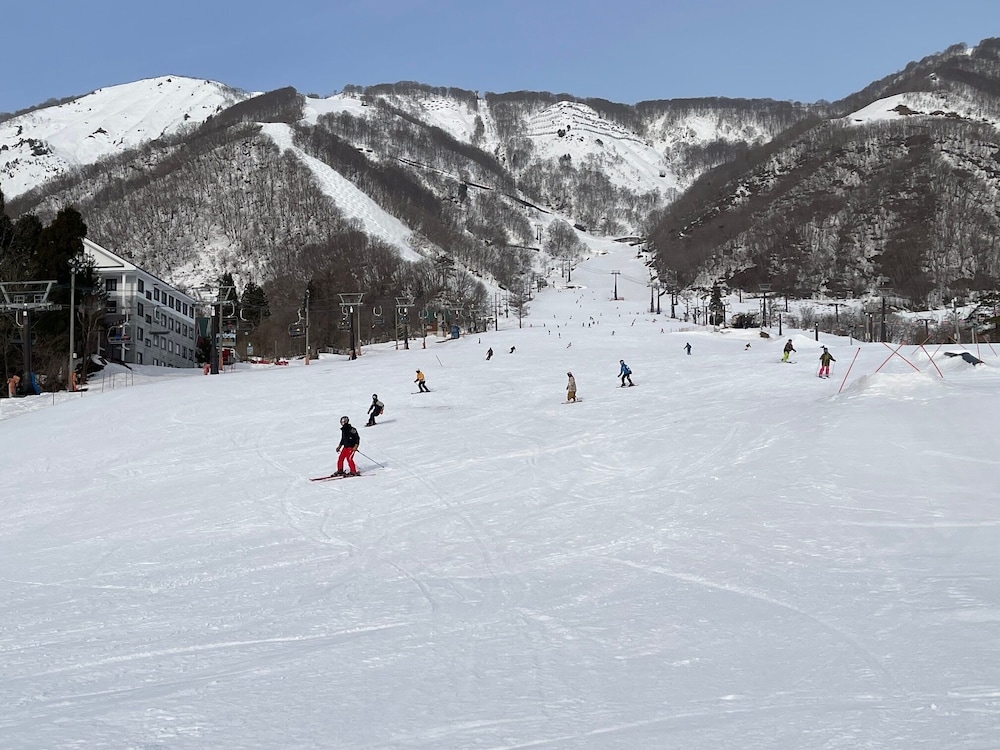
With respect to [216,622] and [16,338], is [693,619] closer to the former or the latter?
[216,622]

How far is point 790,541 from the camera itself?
11664 mm

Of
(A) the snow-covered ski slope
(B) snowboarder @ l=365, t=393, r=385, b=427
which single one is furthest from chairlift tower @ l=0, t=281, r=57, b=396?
(B) snowboarder @ l=365, t=393, r=385, b=427

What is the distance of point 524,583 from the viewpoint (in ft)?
33.1

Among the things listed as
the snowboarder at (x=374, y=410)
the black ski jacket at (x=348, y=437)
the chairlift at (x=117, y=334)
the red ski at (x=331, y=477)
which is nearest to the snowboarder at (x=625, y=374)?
the snowboarder at (x=374, y=410)

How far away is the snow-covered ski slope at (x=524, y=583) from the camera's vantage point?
234 inches

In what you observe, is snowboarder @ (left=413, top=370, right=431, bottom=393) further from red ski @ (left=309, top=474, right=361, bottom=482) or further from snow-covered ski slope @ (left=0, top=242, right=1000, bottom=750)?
red ski @ (left=309, top=474, right=361, bottom=482)

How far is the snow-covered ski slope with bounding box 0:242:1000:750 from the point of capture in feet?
19.5

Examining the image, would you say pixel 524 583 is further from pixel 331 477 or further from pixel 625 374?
pixel 625 374

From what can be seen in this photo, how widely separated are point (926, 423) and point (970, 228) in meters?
211

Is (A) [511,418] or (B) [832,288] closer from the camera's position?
(A) [511,418]

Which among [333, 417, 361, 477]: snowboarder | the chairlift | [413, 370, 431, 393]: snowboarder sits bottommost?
[333, 417, 361, 477]: snowboarder

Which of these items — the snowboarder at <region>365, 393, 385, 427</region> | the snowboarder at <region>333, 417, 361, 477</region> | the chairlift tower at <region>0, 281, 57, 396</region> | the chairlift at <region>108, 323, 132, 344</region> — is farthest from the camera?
the chairlift at <region>108, 323, 132, 344</region>

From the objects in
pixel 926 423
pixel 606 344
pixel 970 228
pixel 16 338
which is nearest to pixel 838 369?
pixel 926 423

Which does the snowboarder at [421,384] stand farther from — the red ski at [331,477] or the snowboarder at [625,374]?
the red ski at [331,477]
